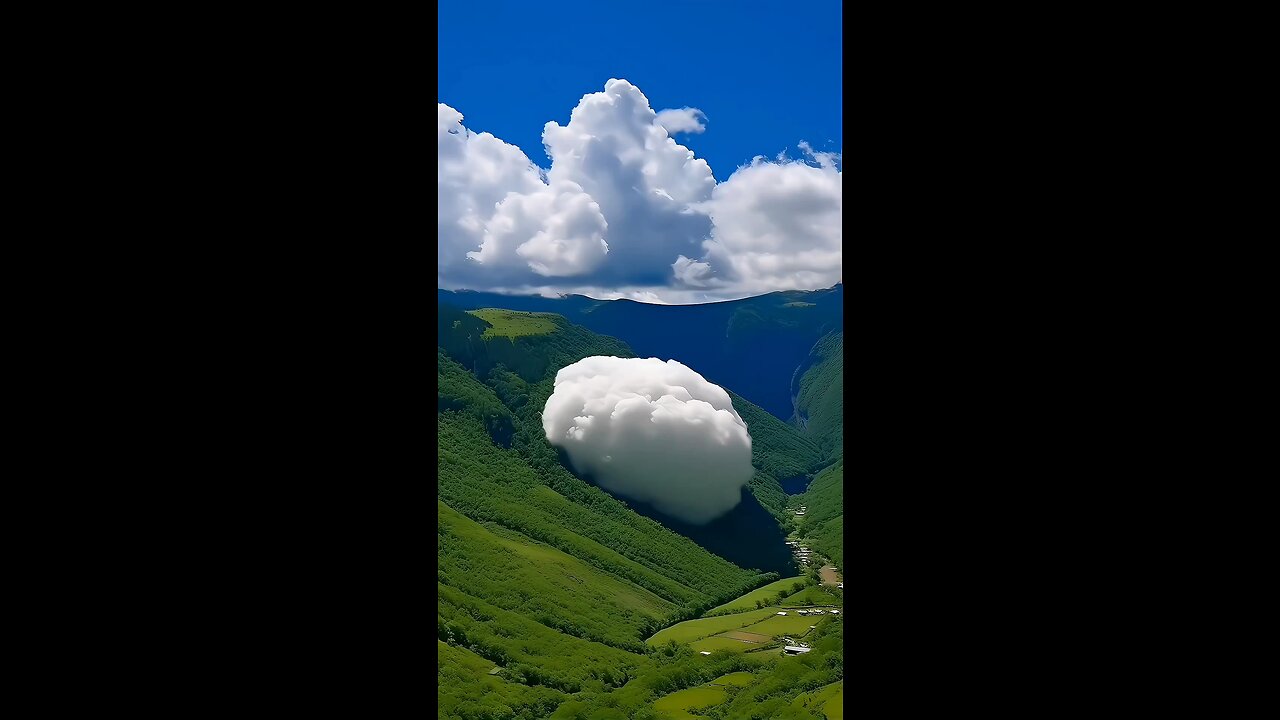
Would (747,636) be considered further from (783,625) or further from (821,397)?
(821,397)

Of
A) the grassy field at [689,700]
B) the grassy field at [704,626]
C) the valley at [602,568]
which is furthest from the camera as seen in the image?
the grassy field at [704,626]

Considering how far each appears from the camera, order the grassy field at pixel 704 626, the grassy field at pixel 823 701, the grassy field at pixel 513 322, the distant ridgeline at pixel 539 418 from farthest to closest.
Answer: the grassy field at pixel 513 322 → the distant ridgeline at pixel 539 418 → the grassy field at pixel 704 626 → the grassy field at pixel 823 701

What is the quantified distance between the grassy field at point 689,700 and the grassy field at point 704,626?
3533mm

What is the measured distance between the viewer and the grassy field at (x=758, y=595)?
1564 inches

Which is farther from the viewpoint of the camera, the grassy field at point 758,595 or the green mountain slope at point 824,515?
the green mountain slope at point 824,515

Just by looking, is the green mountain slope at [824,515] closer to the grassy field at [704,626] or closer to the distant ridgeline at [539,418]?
the distant ridgeline at [539,418]

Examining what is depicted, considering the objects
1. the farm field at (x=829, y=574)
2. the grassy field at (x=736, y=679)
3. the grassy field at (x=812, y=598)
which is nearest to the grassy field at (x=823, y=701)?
the grassy field at (x=736, y=679)
